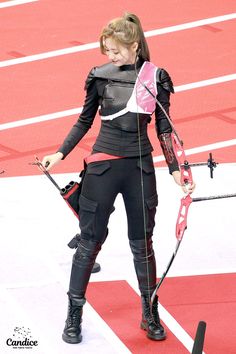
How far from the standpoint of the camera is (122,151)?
807cm

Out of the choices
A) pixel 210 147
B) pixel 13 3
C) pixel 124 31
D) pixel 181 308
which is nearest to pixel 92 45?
pixel 13 3

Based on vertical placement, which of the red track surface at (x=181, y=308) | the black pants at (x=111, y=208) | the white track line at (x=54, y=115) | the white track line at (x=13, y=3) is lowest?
the red track surface at (x=181, y=308)

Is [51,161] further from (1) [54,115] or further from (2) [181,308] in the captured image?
(1) [54,115]

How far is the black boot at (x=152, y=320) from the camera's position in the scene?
842 centimetres

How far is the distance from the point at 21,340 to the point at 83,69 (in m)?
6.79

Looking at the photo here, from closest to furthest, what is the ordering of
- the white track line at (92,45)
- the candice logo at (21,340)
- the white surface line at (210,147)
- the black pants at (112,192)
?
the black pants at (112,192) → the candice logo at (21,340) → the white surface line at (210,147) → the white track line at (92,45)

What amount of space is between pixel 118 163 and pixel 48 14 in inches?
343

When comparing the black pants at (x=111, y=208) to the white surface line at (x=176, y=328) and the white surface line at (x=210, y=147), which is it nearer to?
the white surface line at (x=176, y=328)

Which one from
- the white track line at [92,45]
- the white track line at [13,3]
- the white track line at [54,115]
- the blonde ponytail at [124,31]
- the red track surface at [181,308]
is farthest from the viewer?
the white track line at [13,3]

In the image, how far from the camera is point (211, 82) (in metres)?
14.3

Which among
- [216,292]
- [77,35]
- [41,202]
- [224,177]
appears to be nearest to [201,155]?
[224,177]

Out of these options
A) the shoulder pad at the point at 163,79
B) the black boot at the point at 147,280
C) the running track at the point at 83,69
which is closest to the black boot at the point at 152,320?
the black boot at the point at 147,280

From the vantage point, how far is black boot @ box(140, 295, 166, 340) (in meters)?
8.42

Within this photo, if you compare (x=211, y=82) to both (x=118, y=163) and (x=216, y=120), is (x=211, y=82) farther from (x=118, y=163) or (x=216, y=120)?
(x=118, y=163)
